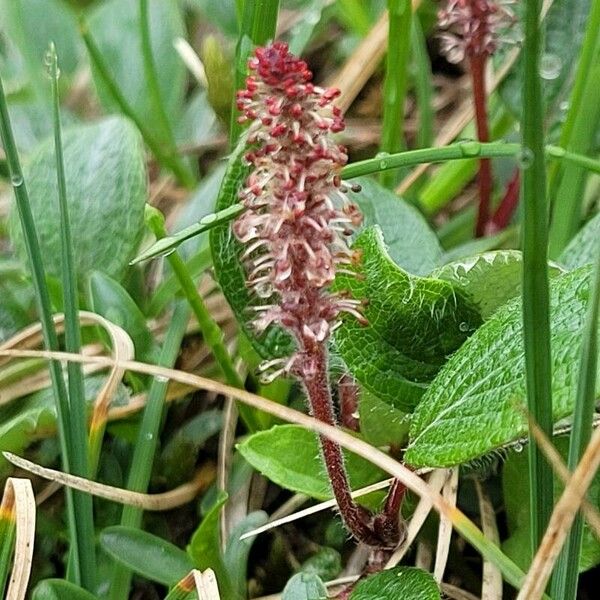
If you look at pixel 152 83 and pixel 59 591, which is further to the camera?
pixel 152 83

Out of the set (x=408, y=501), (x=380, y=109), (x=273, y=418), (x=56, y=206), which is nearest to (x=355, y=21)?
(x=380, y=109)

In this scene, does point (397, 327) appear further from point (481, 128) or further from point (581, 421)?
point (481, 128)

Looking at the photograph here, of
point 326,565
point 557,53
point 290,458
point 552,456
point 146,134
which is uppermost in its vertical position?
point 557,53

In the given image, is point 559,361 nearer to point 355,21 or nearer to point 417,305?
point 417,305

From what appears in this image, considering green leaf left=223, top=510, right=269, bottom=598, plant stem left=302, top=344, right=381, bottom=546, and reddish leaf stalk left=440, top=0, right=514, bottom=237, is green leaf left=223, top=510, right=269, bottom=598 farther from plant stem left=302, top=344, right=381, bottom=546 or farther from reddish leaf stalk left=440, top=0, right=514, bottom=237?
reddish leaf stalk left=440, top=0, right=514, bottom=237

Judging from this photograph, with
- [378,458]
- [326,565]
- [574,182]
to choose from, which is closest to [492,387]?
[378,458]

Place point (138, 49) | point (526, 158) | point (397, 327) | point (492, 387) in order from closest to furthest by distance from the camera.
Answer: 1. point (526, 158)
2. point (492, 387)
3. point (397, 327)
4. point (138, 49)

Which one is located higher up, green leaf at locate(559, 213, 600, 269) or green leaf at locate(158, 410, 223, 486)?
green leaf at locate(559, 213, 600, 269)

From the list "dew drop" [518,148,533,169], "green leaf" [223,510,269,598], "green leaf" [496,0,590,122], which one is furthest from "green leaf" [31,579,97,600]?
"green leaf" [496,0,590,122]
